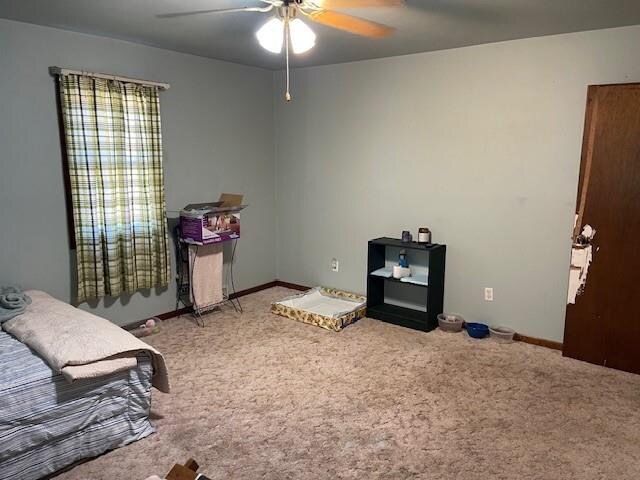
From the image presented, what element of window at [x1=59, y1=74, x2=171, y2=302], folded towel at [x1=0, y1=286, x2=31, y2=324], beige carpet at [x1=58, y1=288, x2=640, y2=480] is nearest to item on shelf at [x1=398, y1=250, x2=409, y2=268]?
beige carpet at [x1=58, y1=288, x2=640, y2=480]

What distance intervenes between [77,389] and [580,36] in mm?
3707

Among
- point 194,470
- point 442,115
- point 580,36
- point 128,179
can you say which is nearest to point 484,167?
point 442,115

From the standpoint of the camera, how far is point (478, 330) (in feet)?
12.0

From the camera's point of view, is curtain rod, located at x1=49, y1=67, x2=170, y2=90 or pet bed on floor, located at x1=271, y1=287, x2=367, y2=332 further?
pet bed on floor, located at x1=271, y1=287, x2=367, y2=332

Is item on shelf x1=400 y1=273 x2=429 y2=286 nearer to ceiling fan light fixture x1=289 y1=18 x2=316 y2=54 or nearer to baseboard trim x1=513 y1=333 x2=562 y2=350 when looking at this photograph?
baseboard trim x1=513 y1=333 x2=562 y2=350

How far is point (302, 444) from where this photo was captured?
236cm

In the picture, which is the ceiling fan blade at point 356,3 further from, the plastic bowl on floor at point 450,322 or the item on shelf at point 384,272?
the plastic bowl on floor at point 450,322

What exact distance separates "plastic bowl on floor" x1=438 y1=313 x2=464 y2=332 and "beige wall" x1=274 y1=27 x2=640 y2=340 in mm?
94

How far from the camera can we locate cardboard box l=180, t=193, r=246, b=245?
382 cm

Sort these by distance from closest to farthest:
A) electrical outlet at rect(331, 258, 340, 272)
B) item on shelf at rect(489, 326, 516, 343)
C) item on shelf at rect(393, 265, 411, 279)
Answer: item on shelf at rect(489, 326, 516, 343)
item on shelf at rect(393, 265, 411, 279)
electrical outlet at rect(331, 258, 340, 272)

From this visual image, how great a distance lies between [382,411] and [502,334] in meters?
1.46

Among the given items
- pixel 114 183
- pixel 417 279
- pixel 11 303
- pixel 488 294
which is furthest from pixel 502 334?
pixel 11 303

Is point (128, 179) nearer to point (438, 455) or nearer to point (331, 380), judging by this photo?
point (331, 380)

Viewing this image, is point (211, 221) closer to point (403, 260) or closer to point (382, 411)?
point (403, 260)
